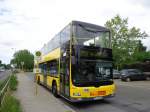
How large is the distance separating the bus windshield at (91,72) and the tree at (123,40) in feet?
129

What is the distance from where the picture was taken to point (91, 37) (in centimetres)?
1391

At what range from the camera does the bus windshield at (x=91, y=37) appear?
13.5m

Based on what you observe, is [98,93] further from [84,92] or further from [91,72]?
[91,72]

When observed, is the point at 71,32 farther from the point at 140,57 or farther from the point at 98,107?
the point at 140,57

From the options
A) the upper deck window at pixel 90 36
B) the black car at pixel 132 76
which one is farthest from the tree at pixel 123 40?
the upper deck window at pixel 90 36

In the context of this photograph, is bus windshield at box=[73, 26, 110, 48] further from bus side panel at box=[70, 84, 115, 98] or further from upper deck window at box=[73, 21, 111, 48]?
bus side panel at box=[70, 84, 115, 98]

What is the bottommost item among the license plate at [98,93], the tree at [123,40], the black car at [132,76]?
the license plate at [98,93]

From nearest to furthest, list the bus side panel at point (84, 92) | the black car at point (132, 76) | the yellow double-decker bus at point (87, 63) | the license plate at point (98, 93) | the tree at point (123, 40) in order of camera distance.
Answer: the bus side panel at point (84, 92) < the yellow double-decker bus at point (87, 63) < the license plate at point (98, 93) < the black car at point (132, 76) < the tree at point (123, 40)

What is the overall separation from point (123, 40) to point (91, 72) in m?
42.2

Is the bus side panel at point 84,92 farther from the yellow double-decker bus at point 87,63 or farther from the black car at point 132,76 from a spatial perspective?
the black car at point 132,76

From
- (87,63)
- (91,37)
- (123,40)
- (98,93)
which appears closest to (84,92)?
(98,93)

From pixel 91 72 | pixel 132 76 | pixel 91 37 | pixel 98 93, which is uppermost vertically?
pixel 91 37

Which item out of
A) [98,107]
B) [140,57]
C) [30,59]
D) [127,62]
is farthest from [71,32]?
[30,59]

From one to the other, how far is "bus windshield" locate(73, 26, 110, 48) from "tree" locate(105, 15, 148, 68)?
128 ft
